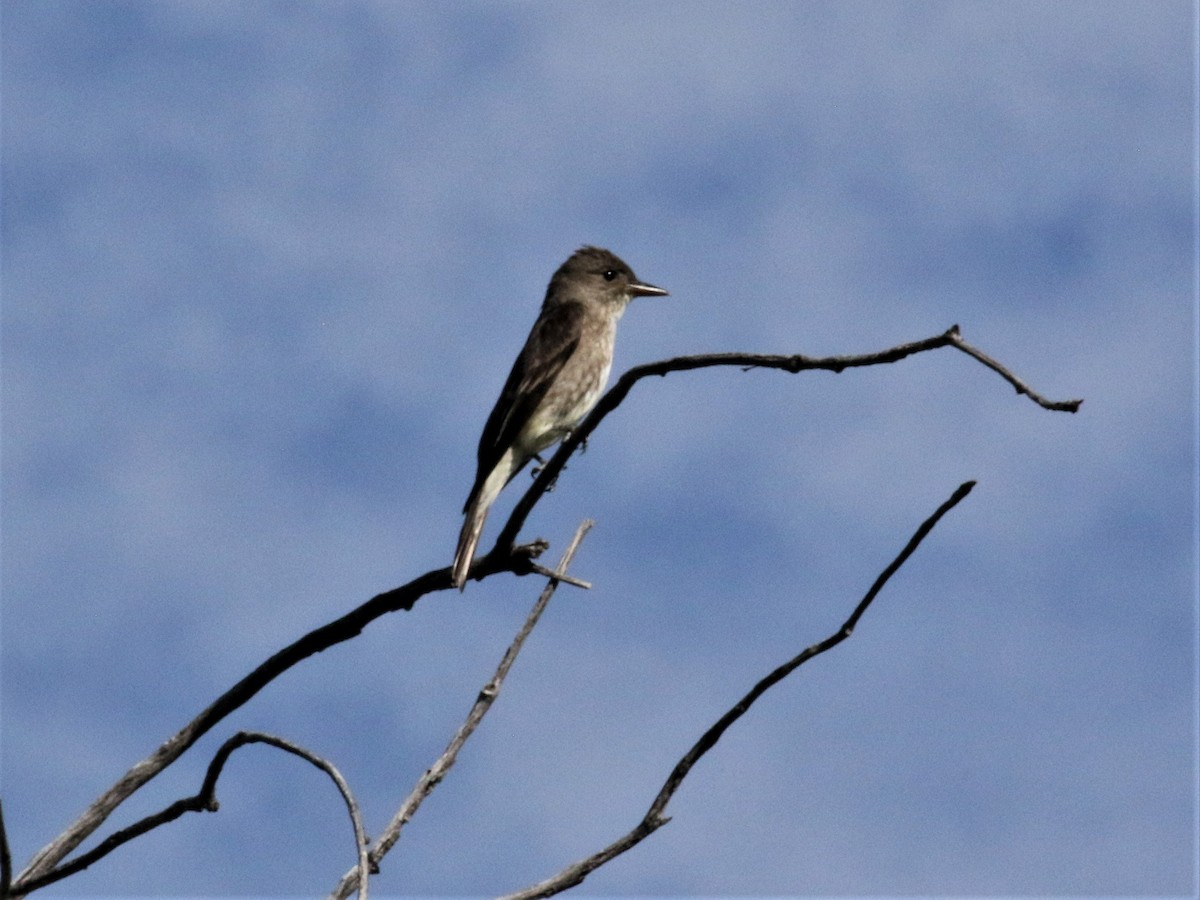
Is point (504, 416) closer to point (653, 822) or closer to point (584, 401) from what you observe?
point (584, 401)

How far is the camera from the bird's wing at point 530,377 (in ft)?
29.6

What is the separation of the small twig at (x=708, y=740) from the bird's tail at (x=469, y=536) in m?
1.79

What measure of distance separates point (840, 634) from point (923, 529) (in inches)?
13.7

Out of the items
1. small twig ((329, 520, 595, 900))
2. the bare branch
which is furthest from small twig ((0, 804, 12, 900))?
the bare branch

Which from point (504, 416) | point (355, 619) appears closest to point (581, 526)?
point (355, 619)

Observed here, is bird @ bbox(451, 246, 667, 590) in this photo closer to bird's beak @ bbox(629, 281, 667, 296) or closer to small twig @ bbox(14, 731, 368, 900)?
bird's beak @ bbox(629, 281, 667, 296)

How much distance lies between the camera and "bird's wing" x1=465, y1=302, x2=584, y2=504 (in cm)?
901

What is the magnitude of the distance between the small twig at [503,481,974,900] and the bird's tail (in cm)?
179

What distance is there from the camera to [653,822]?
13.3 ft

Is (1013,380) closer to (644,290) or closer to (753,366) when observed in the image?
(753,366)

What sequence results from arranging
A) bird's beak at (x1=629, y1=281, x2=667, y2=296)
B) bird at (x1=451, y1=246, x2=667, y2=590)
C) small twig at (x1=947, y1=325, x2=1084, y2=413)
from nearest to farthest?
small twig at (x1=947, y1=325, x2=1084, y2=413) → bird at (x1=451, y1=246, x2=667, y2=590) → bird's beak at (x1=629, y1=281, x2=667, y2=296)

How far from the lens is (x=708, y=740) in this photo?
3.96m

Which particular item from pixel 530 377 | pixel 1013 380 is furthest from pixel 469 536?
pixel 1013 380

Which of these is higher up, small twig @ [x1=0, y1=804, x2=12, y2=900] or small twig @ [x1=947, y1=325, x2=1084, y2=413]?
small twig @ [x1=947, y1=325, x2=1084, y2=413]
